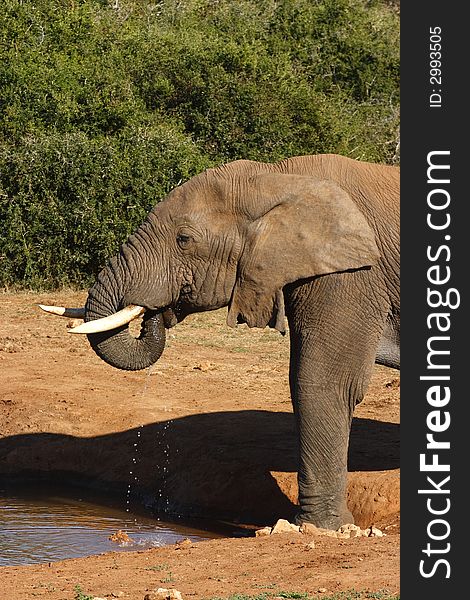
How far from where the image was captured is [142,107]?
62.1 feet

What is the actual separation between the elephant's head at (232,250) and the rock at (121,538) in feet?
4.66

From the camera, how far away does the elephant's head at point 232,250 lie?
775 cm

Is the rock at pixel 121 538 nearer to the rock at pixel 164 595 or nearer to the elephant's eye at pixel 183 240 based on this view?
the elephant's eye at pixel 183 240

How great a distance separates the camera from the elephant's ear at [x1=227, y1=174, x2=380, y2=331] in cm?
774

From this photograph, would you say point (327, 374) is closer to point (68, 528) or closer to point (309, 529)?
point (309, 529)

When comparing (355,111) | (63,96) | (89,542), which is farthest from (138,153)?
(89,542)

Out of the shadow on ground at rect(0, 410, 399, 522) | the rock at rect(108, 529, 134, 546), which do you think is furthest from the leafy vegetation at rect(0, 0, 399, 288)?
the rock at rect(108, 529, 134, 546)

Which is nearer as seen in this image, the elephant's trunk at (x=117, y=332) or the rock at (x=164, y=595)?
the rock at (x=164, y=595)

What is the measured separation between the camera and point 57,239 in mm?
17016

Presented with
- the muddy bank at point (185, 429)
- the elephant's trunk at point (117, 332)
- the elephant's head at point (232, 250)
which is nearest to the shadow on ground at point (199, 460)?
the muddy bank at point (185, 429)

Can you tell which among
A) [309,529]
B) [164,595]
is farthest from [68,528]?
[164,595]

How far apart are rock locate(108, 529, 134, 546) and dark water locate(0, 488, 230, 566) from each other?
0.03 metres

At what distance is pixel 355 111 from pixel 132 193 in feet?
23.1

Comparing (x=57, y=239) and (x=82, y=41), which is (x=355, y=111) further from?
(x=57, y=239)
